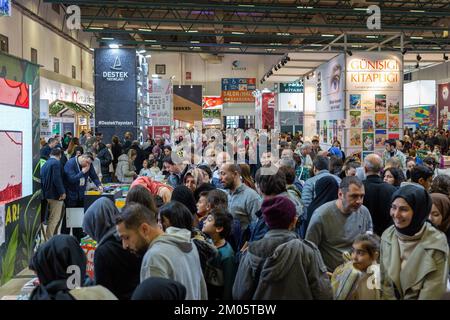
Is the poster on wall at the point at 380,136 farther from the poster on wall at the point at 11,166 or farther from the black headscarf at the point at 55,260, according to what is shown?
the black headscarf at the point at 55,260

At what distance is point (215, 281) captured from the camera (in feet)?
10.4

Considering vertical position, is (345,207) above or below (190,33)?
below

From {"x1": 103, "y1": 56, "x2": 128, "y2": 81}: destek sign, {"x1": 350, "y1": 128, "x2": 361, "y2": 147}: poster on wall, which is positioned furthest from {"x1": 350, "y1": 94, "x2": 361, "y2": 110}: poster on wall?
{"x1": 103, "y1": 56, "x2": 128, "y2": 81}: destek sign

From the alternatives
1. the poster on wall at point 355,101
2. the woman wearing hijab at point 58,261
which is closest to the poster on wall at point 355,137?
the poster on wall at point 355,101

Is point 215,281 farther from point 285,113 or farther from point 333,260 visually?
point 285,113

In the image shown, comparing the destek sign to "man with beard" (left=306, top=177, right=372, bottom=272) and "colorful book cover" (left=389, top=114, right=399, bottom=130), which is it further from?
"man with beard" (left=306, top=177, right=372, bottom=272)

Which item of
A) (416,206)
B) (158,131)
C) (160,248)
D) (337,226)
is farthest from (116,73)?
(416,206)

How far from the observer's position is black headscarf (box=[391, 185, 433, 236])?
2674mm

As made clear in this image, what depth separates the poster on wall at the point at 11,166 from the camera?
214 inches

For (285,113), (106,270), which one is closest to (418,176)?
(106,270)

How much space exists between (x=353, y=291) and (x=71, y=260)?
1394 mm

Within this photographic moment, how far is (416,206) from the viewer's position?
8.90 ft

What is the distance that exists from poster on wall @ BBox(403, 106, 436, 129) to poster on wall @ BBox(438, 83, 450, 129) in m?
0.53

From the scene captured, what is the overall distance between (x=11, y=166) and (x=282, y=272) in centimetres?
399
